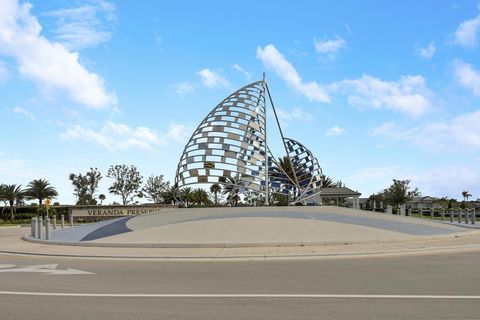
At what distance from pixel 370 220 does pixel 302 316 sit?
18149 millimetres

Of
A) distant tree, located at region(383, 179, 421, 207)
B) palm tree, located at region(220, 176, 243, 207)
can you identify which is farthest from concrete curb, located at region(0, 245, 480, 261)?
distant tree, located at region(383, 179, 421, 207)

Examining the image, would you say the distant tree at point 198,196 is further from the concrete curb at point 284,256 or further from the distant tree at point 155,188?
the concrete curb at point 284,256

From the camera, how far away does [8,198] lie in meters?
66.4

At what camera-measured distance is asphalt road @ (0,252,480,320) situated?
290 inches

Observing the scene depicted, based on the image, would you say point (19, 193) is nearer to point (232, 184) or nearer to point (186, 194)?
point (186, 194)

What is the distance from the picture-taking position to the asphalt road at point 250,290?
7.36 m

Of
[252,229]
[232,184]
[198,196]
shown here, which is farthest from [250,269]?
[198,196]

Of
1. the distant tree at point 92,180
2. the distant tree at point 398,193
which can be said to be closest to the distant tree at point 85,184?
the distant tree at point 92,180

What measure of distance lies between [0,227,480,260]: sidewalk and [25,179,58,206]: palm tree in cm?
5612

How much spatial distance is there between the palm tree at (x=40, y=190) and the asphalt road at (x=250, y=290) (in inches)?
2465

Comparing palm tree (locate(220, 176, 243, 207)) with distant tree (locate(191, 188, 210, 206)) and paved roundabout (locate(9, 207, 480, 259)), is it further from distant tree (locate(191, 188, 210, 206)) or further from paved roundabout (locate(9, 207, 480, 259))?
distant tree (locate(191, 188, 210, 206))

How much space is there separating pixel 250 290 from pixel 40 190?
7013 cm

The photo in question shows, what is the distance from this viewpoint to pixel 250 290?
30.7 ft

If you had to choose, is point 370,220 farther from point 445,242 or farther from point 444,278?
point 444,278
